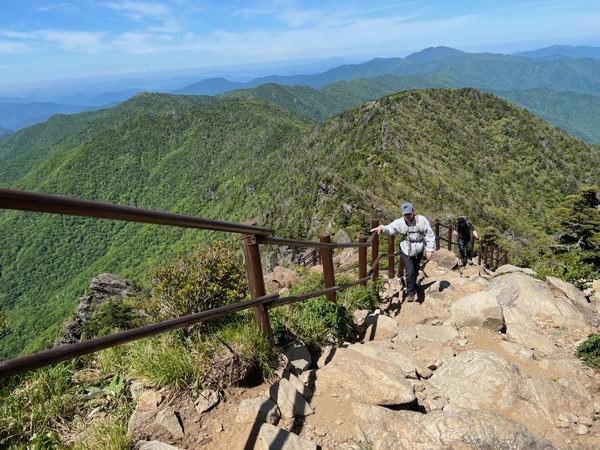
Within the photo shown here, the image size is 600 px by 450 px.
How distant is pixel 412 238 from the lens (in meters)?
6.97

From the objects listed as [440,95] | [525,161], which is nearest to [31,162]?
[440,95]

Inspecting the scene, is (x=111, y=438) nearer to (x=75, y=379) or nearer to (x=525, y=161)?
(x=75, y=379)

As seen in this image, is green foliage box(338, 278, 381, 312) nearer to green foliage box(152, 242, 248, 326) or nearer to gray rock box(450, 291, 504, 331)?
gray rock box(450, 291, 504, 331)

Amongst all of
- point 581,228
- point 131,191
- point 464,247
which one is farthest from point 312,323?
point 131,191

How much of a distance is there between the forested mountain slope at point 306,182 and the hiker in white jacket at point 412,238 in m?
10.5

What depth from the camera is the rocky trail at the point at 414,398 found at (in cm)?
252

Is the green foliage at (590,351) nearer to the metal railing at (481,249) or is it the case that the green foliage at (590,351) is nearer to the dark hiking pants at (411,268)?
the dark hiking pants at (411,268)

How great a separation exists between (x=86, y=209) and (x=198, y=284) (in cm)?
269

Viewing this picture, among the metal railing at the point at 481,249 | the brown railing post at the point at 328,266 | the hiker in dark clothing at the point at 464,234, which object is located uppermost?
the brown railing post at the point at 328,266

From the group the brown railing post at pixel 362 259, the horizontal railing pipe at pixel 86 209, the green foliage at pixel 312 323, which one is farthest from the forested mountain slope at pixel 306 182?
the horizontal railing pipe at pixel 86 209

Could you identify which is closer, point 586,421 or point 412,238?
point 586,421

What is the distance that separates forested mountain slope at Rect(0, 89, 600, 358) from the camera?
54.3 metres

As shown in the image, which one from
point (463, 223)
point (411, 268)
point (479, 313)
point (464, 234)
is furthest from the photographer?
point (464, 234)

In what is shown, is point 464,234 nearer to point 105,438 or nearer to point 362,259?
point 362,259
